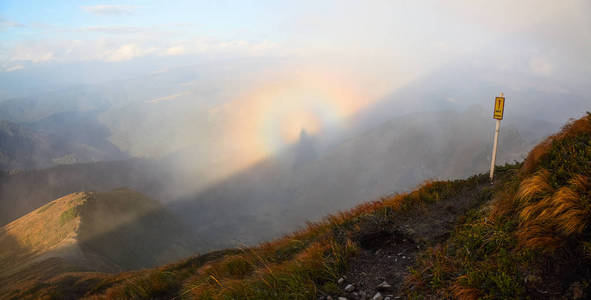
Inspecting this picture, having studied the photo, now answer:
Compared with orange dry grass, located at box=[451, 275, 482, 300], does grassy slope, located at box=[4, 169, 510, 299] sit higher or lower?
lower

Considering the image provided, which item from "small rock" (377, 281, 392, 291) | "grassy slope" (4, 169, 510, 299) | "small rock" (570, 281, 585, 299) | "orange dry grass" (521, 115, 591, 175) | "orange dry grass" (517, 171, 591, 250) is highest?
"orange dry grass" (521, 115, 591, 175)

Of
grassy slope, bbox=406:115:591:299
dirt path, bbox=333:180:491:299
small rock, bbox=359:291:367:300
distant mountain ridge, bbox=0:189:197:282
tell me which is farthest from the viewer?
distant mountain ridge, bbox=0:189:197:282

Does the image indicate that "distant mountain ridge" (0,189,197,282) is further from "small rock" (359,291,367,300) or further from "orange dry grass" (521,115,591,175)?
"orange dry grass" (521,115,591,175)

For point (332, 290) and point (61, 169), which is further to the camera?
point (61, 169)

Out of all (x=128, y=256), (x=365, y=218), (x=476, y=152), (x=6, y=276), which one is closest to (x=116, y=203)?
(x=128, y=256)

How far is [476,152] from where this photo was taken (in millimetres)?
191250

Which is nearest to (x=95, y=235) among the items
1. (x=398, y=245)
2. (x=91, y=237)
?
(x=91, y=237)

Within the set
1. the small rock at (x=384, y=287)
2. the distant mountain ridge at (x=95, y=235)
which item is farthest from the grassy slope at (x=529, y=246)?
the distant mountain ridge at (x=95, y=235)

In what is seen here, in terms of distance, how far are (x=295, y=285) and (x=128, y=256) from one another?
9642cm

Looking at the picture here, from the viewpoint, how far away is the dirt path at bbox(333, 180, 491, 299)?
5105mm

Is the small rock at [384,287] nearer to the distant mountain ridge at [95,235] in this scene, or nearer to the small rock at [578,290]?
the small rock at [578,290]

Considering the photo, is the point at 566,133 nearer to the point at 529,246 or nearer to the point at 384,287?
the point at 529,246

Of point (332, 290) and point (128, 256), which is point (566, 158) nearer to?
point (332, 290)

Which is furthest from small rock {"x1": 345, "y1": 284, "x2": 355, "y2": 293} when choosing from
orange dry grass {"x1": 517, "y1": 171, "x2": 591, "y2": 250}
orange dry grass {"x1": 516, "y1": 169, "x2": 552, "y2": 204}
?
orange dry grass {"x1": 516, "y1": 169, "x2": 552, "y2": 204}
